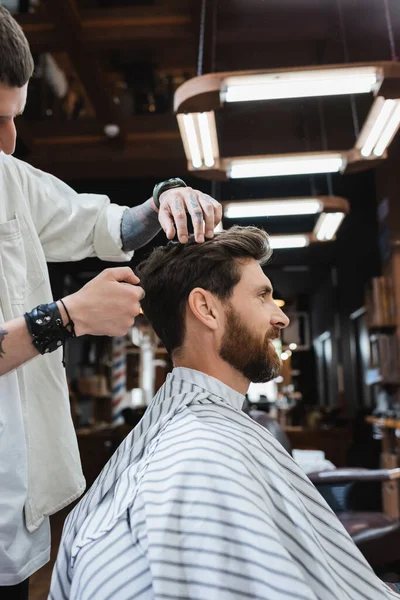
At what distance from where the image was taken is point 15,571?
1.15m

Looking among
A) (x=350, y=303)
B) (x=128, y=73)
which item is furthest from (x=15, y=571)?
(x=350, y=303)

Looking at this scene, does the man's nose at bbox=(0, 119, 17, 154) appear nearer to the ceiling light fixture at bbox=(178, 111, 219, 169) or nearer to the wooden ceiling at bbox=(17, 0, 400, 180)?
the ceiling light fixture at bbox=(178, 111, 219, 169)

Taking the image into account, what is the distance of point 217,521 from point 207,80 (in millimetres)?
2136

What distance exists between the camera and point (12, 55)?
1.13 metres

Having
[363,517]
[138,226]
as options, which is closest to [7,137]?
[138,226]

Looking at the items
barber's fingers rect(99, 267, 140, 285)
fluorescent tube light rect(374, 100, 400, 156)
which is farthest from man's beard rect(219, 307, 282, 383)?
fluorescent tube light rect(374, 100, 400, 156)

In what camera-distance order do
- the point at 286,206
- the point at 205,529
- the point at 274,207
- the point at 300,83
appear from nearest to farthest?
1. the point at 205,529
2. the point at 300,83
3. the point at 274,207
4. the point at 286,206

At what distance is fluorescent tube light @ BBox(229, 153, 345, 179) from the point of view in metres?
3.37

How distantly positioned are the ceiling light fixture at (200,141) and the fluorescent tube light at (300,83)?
30 centimetres

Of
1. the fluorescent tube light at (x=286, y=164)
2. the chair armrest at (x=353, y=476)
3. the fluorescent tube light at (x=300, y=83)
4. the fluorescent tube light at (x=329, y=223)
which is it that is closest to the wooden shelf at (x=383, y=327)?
the fluorescent tube light at (x=329, y=223)

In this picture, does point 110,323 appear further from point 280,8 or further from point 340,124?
point 340,124

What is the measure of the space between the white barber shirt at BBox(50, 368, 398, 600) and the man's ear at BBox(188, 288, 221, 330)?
8.7 inches

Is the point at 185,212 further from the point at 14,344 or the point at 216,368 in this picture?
the point at 14,344

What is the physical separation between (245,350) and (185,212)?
0.33 meters
